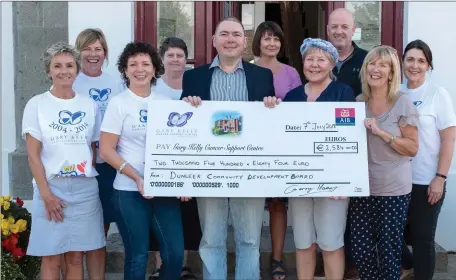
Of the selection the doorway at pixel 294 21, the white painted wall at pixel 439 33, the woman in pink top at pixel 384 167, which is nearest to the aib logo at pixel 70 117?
the woman in pink top at pixel 384 167

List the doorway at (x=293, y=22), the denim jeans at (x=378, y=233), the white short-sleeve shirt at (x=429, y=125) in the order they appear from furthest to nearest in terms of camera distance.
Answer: the doorway at (x=293, y=22) < the white short-sleeve shirt at (x=429, y=125) < the denim jeans at (x=378, y=233)

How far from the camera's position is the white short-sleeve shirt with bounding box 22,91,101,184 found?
12.8 feet

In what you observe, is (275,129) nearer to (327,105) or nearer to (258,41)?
(327,105)

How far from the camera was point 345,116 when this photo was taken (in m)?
4.07

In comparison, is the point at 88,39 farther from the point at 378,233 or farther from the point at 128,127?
the point at 378,233

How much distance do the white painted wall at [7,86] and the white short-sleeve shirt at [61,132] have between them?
2279 millimetres

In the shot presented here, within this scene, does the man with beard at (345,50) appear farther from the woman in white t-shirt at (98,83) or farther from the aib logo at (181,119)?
the woman in white t-shirt at (98,83)

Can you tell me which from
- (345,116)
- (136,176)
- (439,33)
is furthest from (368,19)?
(136,176)

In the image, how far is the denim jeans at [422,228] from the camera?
4.27 metres

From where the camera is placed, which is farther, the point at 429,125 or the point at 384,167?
the point at 429,125

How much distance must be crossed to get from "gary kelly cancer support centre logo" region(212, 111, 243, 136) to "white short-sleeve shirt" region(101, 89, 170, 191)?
48cm

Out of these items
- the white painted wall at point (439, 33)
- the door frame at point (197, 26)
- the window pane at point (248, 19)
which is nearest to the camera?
the white painted wall at point (439, 33)

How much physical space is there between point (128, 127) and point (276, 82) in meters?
1.35

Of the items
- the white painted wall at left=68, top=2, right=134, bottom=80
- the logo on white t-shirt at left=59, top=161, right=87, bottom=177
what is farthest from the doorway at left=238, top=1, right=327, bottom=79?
the logo on white t-shirt at left=59, top=161, right=87, bottom=177
